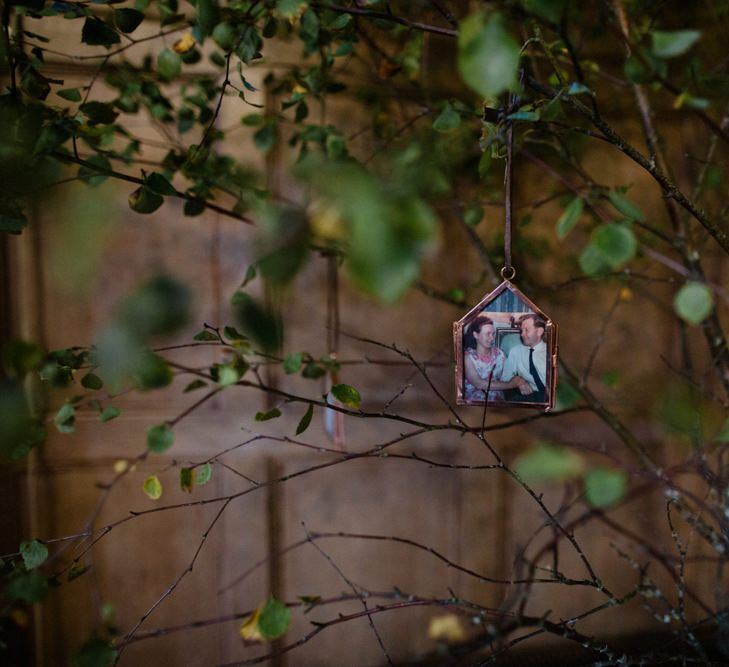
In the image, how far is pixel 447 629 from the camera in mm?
1355

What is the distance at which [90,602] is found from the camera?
4.30 feet

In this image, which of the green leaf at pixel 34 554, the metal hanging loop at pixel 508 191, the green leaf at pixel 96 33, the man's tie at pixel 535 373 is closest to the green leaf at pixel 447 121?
the metal hanging loop at pixel 508 191

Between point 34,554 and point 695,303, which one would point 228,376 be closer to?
point 34,554

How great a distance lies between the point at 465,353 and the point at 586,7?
1.01 meters

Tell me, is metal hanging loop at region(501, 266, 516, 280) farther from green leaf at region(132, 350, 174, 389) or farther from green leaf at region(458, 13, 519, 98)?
green leaf at region(132, 350, 174, 389)

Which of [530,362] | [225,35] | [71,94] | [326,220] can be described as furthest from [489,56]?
[71,94]

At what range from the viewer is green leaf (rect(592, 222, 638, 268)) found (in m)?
0.53

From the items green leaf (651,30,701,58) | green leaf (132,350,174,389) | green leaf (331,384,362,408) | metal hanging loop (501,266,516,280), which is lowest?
green leaf (331,384,362,408)

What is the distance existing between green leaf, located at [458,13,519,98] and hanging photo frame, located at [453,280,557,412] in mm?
311

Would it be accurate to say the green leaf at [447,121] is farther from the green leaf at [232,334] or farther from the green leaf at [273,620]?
the green leaf at [273,620]

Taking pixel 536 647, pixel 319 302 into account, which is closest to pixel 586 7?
pixel 319 302

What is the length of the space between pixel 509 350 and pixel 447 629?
3.08ft

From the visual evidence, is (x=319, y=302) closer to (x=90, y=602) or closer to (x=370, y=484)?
(x=370, y=484)

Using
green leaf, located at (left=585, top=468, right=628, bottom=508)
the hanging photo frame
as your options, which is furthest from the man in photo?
green leaf, located at (left=585, top=468, right=628, bottom=508)
